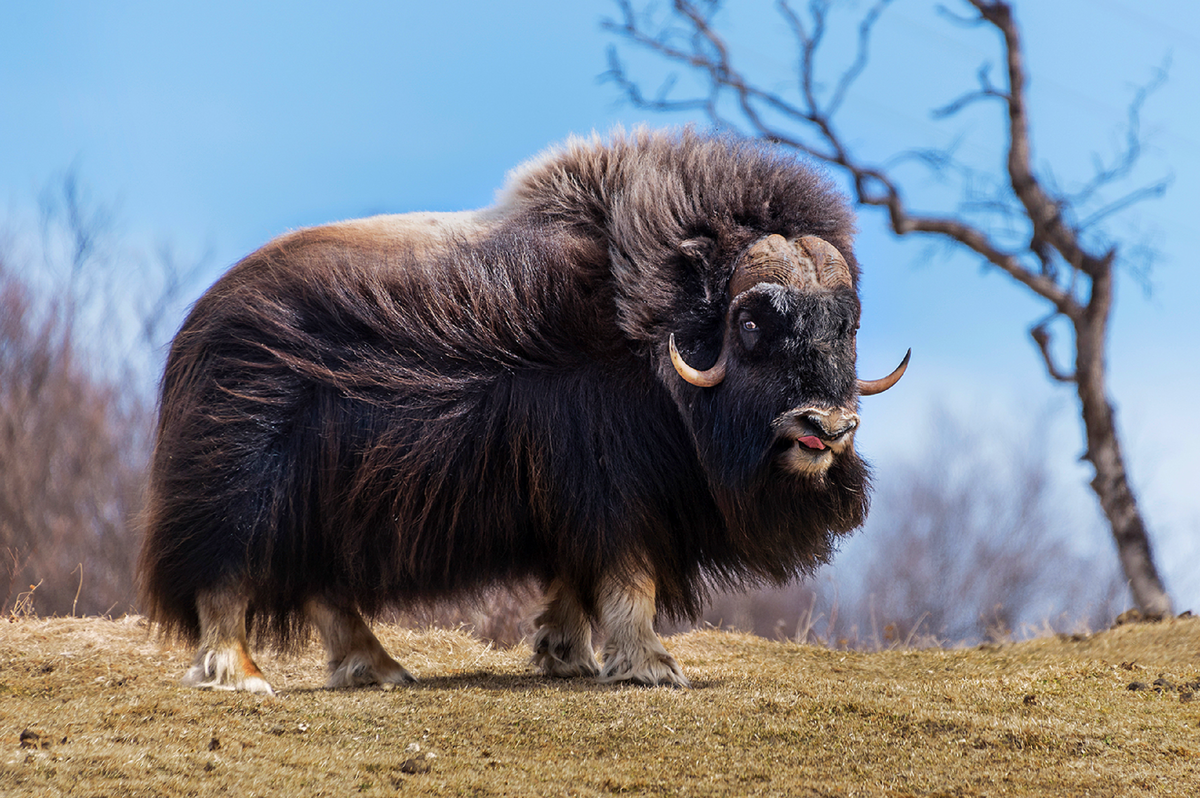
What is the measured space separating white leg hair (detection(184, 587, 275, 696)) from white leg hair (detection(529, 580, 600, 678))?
3.64 ft

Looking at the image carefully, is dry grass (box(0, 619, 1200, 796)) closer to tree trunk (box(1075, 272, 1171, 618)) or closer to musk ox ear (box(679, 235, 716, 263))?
musk ox ear (box(679, 235, 716, 263))

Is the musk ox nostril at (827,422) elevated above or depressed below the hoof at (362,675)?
above

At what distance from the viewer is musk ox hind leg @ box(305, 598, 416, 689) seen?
4.14 meters

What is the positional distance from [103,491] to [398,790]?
10.2m

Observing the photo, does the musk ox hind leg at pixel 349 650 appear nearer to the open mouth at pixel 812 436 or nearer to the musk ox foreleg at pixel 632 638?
the musk ox foreleg at pixel 632 638

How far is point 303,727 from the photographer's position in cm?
318

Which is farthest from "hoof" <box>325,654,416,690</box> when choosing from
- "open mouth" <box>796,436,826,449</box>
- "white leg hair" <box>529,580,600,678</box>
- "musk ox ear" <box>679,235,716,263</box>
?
"musk ox ear" <box>679,235,716,263</box>

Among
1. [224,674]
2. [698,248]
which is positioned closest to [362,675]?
[224,674]

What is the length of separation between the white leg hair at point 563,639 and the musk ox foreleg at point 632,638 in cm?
55

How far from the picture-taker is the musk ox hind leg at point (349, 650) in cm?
414

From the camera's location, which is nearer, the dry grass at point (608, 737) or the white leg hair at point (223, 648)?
the dry grass at point (608, 737)

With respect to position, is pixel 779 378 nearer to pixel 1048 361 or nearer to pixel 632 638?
pixel 632 638

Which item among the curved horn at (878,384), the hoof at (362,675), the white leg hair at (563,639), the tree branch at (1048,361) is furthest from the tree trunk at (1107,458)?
the hoof at (362,675)

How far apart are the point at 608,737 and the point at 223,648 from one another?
5.52 ft
